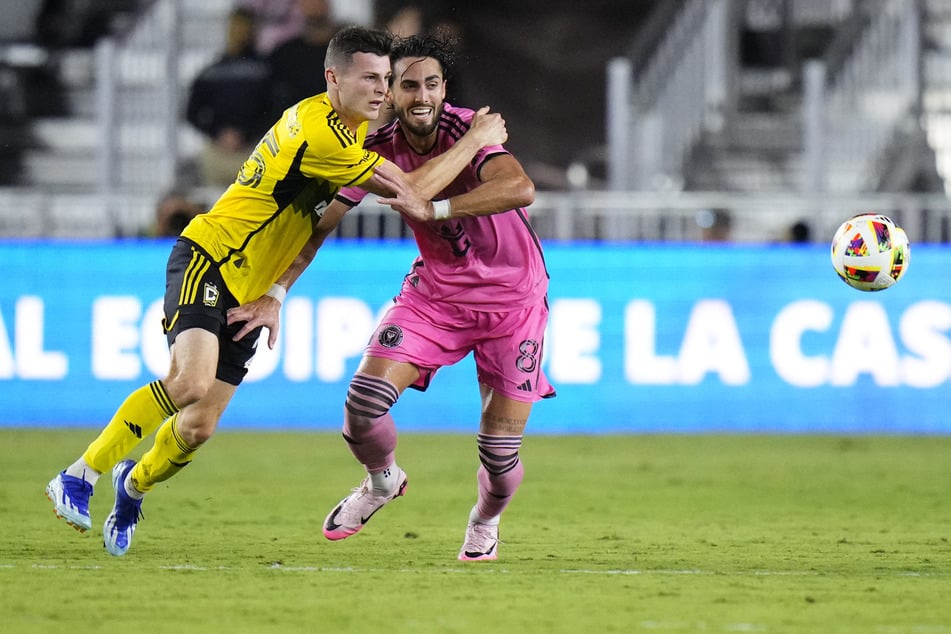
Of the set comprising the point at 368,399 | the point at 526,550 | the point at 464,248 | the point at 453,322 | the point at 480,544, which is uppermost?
the point at 464,248

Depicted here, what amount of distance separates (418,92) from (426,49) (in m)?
0.19

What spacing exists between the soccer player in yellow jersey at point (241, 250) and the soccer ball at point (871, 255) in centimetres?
199

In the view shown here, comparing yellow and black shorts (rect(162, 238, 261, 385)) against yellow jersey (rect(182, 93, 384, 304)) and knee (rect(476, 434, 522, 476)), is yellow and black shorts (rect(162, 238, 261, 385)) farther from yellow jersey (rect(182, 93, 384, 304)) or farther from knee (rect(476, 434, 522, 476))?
knee (rect(476, 434, 522, 476))

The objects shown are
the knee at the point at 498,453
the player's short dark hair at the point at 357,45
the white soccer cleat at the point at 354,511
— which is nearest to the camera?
the player's short dark hair at the point at 357,45

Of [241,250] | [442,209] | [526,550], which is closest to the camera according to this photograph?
[442,209]

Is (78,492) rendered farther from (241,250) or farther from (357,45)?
(357,45)

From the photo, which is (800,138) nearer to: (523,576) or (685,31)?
(685,31)

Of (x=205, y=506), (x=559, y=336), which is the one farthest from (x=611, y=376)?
(x=205, y=506)

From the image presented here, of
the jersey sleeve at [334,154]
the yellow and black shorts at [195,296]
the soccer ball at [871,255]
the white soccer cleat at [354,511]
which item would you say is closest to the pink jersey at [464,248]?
the jersey sleeve at [334,154]

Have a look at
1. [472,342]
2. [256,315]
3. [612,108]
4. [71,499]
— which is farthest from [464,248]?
[612,108]

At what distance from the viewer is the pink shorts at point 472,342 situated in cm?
719

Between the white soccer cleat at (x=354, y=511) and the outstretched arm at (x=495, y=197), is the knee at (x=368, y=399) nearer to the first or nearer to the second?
the white soccer cleat at (x=354, y=511)

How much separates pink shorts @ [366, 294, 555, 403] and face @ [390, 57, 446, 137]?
2.68 ft

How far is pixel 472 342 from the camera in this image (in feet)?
23.9
